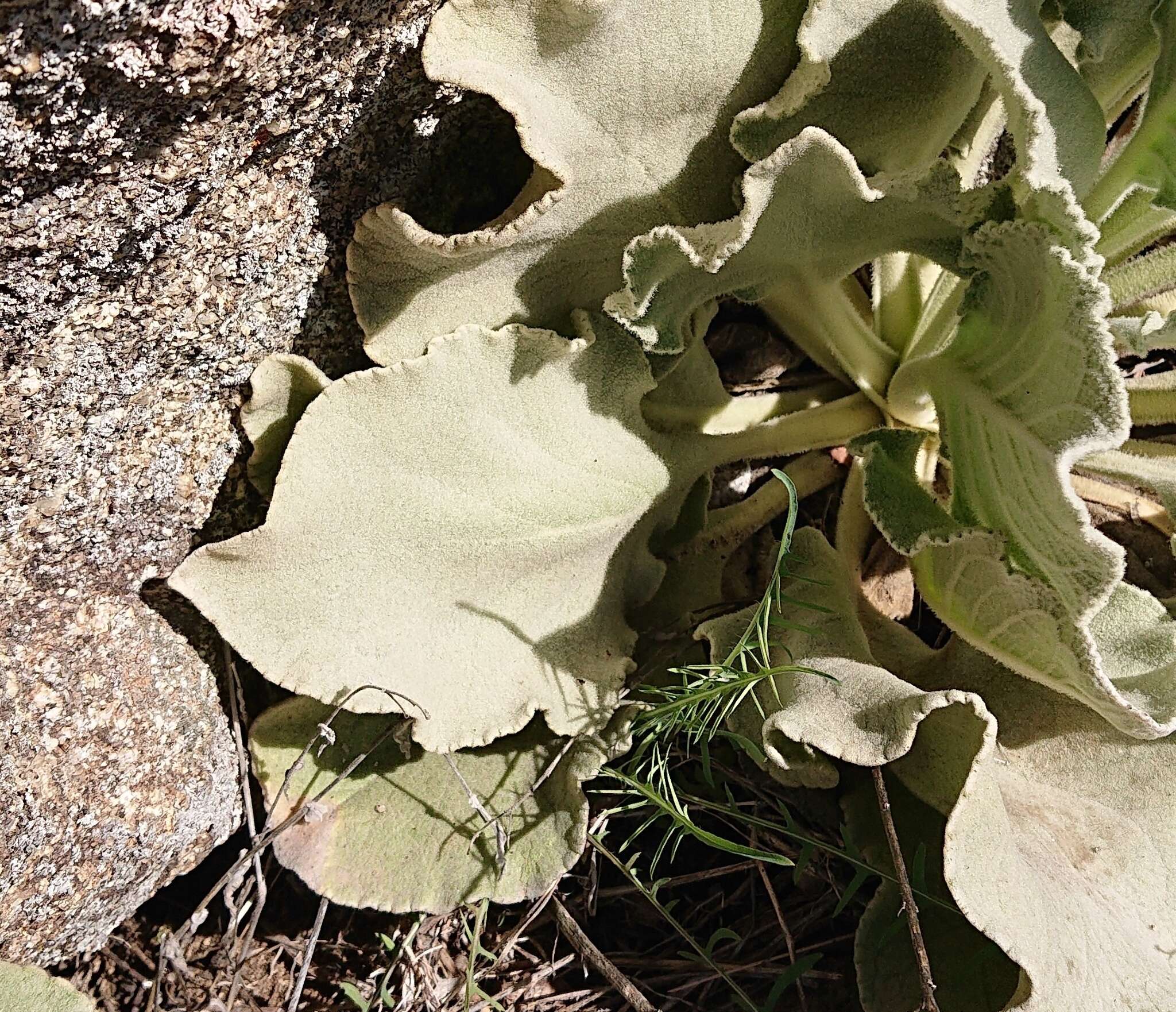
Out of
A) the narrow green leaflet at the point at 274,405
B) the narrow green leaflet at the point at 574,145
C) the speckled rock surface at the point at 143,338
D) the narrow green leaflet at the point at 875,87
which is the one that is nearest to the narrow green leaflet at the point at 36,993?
the speckled rock surface at the point at 143,338

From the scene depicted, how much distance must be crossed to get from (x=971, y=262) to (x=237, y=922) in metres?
1.15

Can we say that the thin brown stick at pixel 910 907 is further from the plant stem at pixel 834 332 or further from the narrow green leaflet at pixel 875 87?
the narrow green leaflet at pixel 875 87

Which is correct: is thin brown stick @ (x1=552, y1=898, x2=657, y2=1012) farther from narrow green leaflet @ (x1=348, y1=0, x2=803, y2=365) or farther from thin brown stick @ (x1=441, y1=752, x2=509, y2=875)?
narrow green leaflet @ (x1=348, y1=0, x2=803, y2=365)

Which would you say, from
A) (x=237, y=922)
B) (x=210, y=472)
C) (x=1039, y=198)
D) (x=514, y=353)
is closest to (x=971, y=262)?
(x=1039, y=198)

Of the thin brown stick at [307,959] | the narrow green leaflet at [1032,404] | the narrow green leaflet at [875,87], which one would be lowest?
the thin brown stick at [307,959]

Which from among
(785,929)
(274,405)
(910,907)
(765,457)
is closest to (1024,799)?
(910,907)

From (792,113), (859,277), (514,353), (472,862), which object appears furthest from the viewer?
(859,277)

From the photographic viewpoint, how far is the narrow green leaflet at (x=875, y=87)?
1120 millimetres

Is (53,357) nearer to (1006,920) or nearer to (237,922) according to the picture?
(237,922)

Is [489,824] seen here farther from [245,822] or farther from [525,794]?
[245,822]

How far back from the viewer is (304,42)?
107 centimetres

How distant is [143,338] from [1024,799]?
103 cm

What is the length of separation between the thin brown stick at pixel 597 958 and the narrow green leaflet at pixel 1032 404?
0.61 m

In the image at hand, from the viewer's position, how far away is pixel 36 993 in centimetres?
131
